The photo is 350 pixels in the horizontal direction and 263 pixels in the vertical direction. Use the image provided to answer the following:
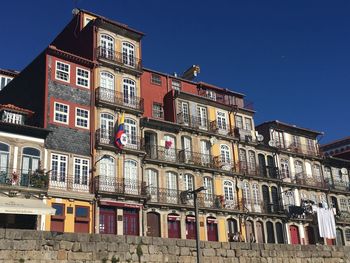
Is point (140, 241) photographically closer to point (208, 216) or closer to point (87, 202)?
point (87, 202)

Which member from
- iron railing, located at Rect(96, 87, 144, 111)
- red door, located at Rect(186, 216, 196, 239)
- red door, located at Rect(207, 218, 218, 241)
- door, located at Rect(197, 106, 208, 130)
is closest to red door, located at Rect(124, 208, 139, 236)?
red door, located at Rect(186, 216, 196, 239)

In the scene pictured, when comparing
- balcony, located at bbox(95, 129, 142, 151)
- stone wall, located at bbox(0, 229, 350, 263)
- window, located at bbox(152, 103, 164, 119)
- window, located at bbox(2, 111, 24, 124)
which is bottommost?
stone wall, located at bbox(0, 229, 350, 263)

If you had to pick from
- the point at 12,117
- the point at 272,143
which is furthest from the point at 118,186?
the point at 272,143

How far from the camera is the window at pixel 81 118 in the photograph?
35.2m

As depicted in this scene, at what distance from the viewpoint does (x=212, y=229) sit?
40844 millimetres

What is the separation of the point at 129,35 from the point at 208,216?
1575 centimetres

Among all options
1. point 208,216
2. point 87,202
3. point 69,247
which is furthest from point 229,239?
point 69,247

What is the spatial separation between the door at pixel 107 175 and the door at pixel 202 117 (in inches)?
419

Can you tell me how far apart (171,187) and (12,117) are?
13540mm

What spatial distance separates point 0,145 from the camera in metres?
30.8

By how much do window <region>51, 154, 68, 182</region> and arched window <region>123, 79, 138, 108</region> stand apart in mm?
7207

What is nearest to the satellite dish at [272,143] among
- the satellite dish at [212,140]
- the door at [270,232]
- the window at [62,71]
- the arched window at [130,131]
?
the door at [270,232]

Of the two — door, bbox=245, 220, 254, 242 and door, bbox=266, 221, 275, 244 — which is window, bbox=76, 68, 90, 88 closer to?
door, bbox=245, 220, 254, 242

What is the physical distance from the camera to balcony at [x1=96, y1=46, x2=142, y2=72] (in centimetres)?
3792
